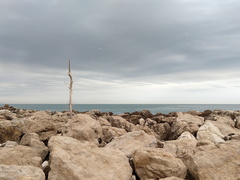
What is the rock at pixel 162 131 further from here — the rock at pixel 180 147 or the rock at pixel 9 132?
the rock at pixel 9 132

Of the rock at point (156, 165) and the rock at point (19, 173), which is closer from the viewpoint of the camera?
the rock at point (19, 173)

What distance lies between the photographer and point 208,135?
1418 cm

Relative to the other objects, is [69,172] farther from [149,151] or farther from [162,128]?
[162,128]

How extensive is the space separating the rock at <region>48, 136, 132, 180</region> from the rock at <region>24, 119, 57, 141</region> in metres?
4.29

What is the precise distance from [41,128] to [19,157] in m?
4.96

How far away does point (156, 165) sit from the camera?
719cm

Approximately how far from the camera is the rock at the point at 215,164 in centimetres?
698

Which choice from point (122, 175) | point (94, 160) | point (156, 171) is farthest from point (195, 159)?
point (94, 160)

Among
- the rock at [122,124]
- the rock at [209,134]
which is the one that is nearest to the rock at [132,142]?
the rock at [209,134]

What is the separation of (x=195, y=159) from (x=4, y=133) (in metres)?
9.54

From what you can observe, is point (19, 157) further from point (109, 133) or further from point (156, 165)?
point (109, 133)

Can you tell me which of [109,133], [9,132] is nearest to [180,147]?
[109,133]

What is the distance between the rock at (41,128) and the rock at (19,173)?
594cm

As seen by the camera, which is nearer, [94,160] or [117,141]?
[94,160]
